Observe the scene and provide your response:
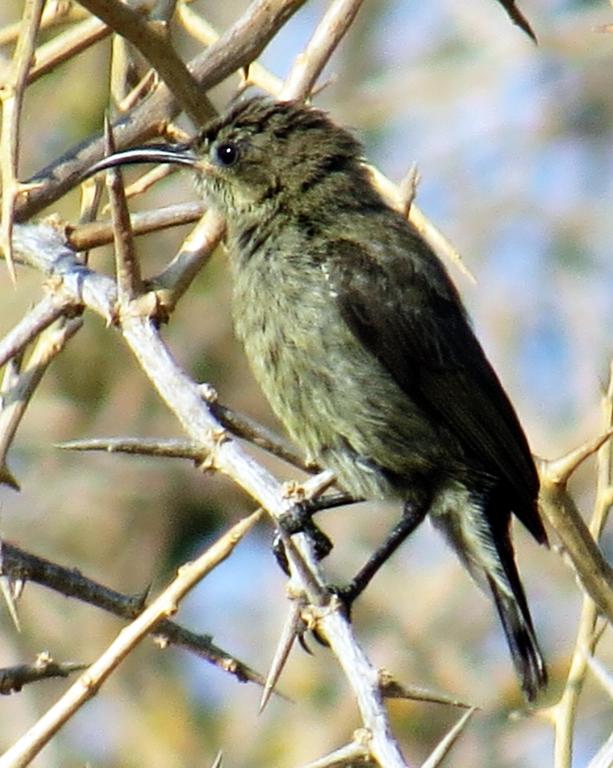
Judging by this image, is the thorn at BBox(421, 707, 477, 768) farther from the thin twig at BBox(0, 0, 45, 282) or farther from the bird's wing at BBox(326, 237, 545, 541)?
the bird's wing at BBox(326, 237, 545, 541)

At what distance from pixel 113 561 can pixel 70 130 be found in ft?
6.62

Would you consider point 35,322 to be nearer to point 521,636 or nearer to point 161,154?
point 161,154

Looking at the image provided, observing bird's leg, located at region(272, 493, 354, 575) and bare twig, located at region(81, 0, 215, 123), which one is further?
bird's leg, located at region(272, 493, 354, 575)

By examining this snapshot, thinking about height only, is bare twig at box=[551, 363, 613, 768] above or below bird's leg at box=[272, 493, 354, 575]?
above

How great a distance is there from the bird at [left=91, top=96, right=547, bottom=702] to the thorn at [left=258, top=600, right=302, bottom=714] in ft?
4.44

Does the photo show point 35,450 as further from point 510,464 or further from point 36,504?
point 510,464

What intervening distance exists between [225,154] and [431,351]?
2.74ft

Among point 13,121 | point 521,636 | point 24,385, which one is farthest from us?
point 521,636

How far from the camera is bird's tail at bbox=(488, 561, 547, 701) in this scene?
4.53 m

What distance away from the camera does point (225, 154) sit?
499cm

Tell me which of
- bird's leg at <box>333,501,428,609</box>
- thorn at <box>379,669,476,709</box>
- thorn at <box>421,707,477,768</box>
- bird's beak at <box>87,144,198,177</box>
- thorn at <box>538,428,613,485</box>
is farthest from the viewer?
bird's leg at <box>333,501,428,609</box>

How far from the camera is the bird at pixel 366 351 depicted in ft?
15.0

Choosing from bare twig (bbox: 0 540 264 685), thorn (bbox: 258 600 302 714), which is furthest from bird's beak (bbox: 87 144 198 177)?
thorn (bbox: 258 600 302 714)

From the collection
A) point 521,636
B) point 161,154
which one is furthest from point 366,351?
point 521,636
